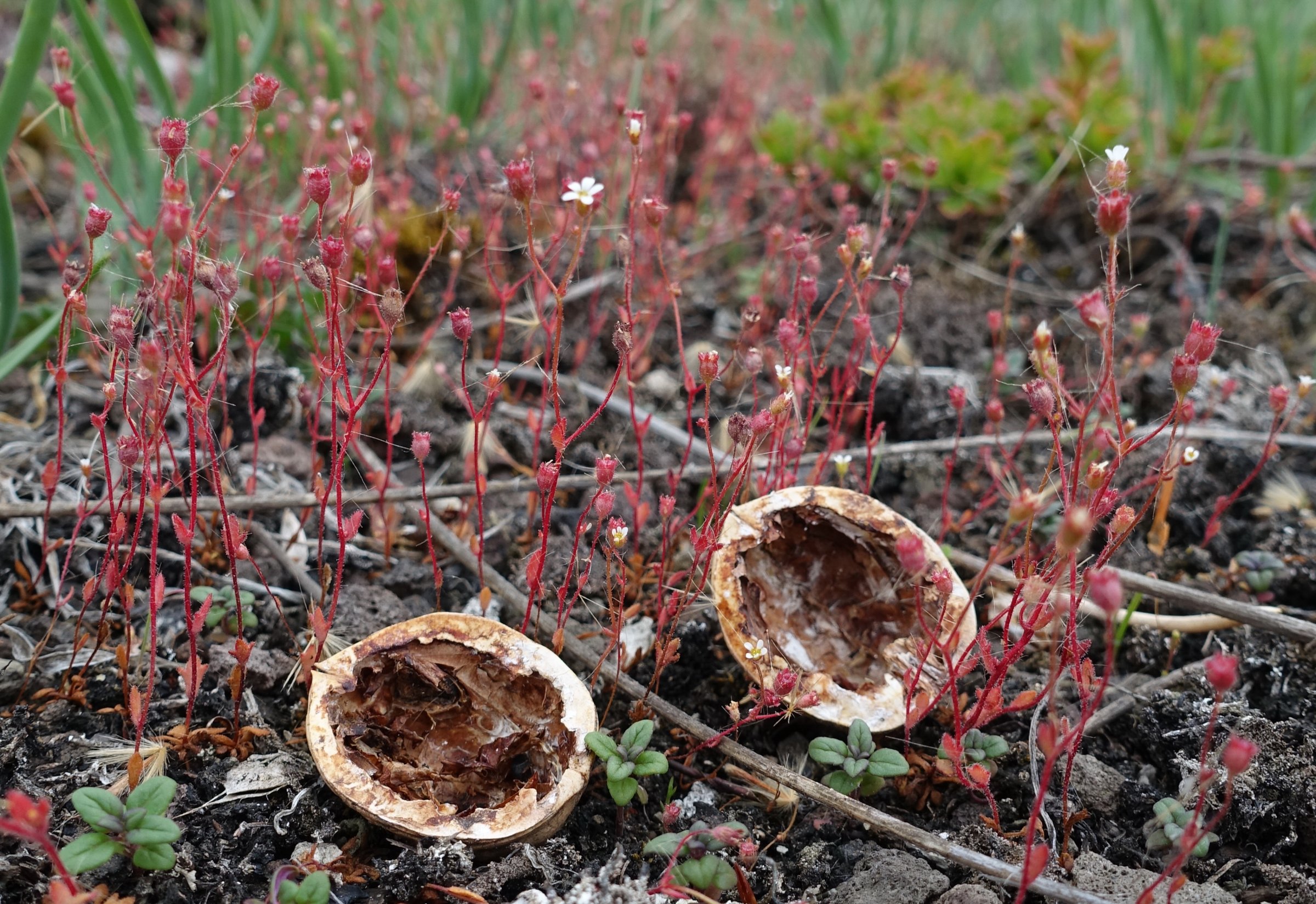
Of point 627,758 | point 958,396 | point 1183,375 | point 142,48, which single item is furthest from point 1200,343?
point 142,48

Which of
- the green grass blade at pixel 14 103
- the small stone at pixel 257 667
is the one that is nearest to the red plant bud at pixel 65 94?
the green grass blade at pixel 14 103

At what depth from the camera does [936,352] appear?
295 centimetres

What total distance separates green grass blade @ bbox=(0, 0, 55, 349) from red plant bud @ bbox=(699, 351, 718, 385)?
161 cm

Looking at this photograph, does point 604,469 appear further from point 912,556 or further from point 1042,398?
point 1042,398

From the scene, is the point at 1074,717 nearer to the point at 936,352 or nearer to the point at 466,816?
the point at 466,816

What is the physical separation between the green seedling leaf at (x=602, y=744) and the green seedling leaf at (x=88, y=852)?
651 mm

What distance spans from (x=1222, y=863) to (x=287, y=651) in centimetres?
170

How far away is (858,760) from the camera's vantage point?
1.55m

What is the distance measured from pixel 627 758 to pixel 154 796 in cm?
67

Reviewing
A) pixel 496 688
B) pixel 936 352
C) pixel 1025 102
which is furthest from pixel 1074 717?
pixel 1025 102

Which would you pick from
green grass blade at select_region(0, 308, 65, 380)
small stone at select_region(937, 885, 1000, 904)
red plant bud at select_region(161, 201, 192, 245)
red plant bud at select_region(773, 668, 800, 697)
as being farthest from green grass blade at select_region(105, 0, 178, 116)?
small stone at select_region(937, 885, 1000, 904)

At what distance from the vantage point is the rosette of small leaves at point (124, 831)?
125cm

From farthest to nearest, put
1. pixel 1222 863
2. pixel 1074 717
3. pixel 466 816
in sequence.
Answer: pixel 1074 717, pixel 1222 863, pixel 466 816

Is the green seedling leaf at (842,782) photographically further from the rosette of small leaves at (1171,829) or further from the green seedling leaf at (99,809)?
the green seedling leaf at (99,809)
